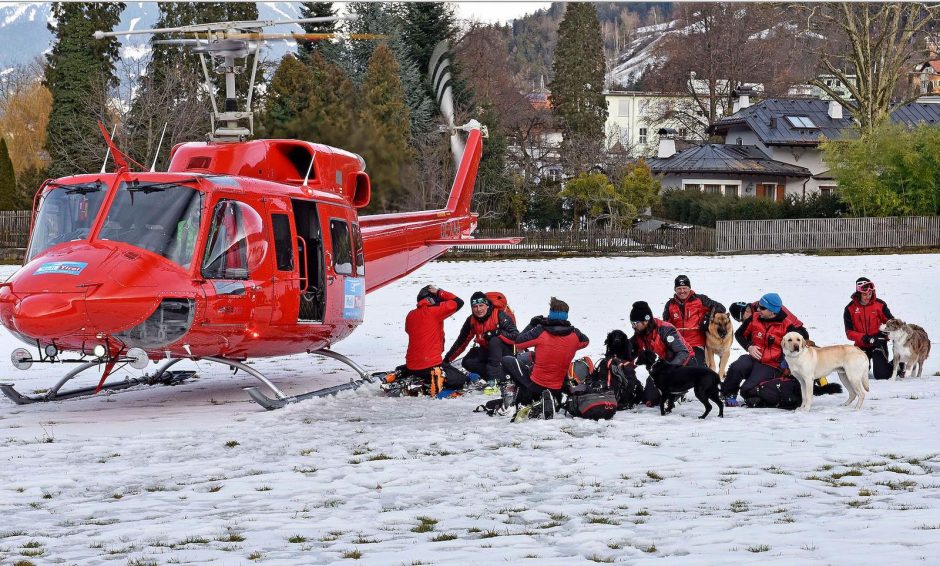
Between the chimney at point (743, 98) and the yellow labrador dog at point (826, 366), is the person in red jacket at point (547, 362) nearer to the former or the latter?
the yellow labrador dog at point (826, 366)

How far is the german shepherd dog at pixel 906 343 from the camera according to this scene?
39.7ft

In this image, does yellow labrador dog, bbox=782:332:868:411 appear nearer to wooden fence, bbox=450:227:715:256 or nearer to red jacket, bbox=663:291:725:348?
red jacket, bbox=663:291:725:348

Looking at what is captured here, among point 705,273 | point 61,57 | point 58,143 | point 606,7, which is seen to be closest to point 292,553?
point 705,273

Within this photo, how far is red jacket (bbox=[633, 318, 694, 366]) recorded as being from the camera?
10.4 meters

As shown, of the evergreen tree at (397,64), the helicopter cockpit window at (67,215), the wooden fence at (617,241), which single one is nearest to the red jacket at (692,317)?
the helicopter cockpit window at (67,215)

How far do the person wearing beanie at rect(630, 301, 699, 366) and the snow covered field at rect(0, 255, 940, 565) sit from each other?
59cm

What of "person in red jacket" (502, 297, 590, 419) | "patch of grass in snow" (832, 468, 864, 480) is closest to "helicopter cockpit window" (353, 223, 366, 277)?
"person in red jacket" (502, 297, 590, 419)

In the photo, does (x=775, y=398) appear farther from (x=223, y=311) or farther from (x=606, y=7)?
(x=606, y=7)

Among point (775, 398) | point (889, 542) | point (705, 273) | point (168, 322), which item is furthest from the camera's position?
point (705, 273)

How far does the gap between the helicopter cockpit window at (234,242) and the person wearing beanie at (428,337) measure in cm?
202

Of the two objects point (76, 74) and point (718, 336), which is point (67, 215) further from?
point (76, 74)

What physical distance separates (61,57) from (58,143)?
507cm

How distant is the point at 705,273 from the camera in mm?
30469

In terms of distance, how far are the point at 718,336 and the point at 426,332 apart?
333 centimetres
